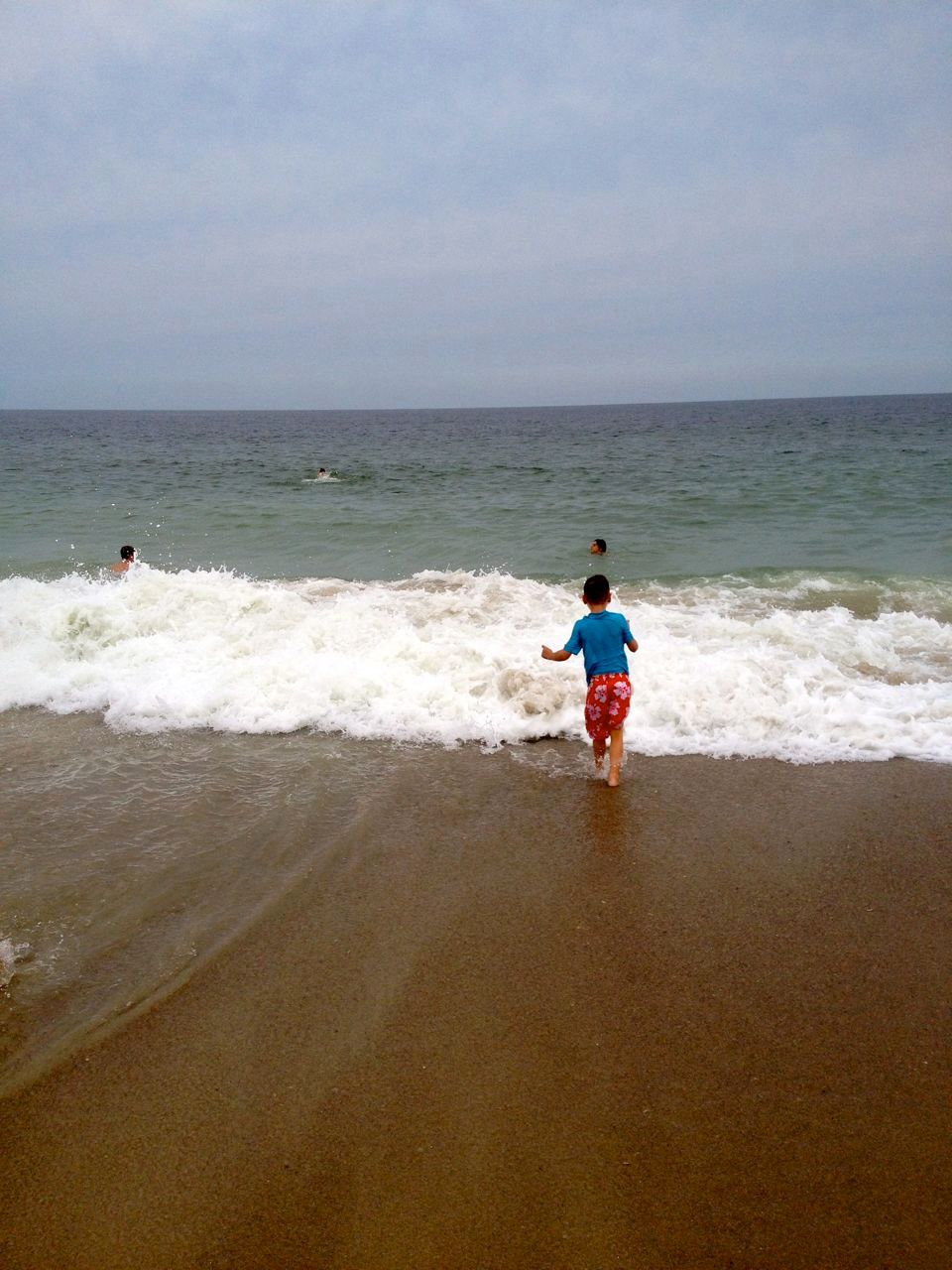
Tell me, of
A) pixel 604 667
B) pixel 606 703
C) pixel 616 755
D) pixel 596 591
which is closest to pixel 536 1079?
pixel 616 755

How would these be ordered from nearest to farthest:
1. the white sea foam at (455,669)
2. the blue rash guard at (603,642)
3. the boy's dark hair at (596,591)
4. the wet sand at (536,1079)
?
1. the wet sand at (536,1079)
2. the boy's dark hair at (596,591)
3. the blue rash guard at (603,642)
4. the white sea foam at (455,669)

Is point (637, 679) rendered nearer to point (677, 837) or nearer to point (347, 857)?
point (677, 837)

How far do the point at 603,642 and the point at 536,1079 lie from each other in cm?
303

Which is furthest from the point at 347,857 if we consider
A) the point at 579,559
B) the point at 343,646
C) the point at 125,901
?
the point at 579,559

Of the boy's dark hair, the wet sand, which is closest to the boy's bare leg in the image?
the wet sand

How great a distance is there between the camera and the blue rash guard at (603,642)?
544 centimetres

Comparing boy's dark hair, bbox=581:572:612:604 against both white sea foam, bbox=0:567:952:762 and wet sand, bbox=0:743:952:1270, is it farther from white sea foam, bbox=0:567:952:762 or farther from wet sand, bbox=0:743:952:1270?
wet sand, bbox=0:743:952:1270

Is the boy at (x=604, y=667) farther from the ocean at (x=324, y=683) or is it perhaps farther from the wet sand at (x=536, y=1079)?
the wet sand at (x=536, y=1079)

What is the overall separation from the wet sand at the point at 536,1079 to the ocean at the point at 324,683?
50 cm

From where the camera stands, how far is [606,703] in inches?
213

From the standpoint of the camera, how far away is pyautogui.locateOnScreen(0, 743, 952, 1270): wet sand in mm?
2418

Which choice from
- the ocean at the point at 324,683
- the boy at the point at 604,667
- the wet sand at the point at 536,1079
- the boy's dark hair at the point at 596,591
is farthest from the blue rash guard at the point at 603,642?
the wet sand at the point at 536,1079

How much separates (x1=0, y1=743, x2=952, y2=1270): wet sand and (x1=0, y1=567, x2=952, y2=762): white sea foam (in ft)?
5.38

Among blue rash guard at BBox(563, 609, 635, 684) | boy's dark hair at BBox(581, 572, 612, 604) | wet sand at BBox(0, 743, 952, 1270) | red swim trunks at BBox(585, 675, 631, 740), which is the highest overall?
boy's dark hair at BBox(581, 572, 612, 604)
